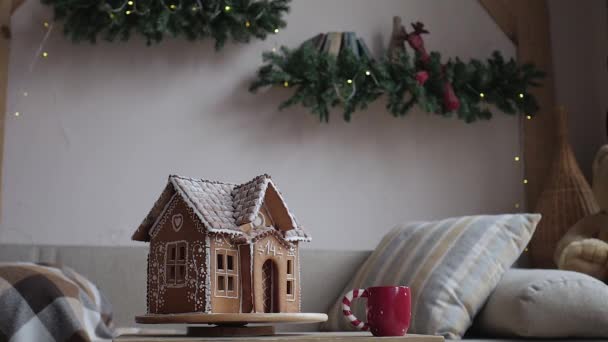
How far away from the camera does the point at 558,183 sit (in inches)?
113

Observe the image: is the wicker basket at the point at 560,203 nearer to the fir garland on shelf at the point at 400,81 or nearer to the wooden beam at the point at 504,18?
the fir garland on shelf at the point at 400,81

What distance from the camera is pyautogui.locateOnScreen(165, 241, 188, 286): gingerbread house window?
Answer: 1269 millimetres

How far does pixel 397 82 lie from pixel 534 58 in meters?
0.59

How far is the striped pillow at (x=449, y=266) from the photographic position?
1.99m

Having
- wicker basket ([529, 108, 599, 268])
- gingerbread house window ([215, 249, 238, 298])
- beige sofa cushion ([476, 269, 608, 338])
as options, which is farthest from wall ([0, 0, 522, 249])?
gingerbread house window ([215, 249, 238, 298])

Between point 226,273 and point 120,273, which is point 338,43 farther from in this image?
point 226,273

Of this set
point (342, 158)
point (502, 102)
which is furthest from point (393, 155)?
point (502, 102)

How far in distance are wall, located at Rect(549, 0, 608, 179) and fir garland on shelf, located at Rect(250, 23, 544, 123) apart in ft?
0.65

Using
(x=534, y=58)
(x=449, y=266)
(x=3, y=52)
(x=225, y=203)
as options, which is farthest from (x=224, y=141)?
(x=225, y=203)

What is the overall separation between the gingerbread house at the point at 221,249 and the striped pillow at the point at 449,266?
73cm

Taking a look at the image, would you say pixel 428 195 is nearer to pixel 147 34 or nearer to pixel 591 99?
pixel 591 99

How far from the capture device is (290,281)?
1336 mm

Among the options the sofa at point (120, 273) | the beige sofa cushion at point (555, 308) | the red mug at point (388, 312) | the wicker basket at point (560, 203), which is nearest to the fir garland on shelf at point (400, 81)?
the wicker basket at point (560, 203)

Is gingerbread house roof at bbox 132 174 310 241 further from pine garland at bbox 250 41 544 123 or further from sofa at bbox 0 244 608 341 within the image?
pine garland at bbox 250 41 544 123
